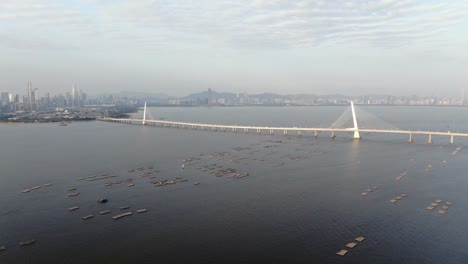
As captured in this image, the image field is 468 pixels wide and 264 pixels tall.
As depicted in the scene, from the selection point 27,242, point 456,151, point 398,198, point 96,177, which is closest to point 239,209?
point 398,198

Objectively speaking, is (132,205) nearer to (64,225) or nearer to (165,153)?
(64,225)

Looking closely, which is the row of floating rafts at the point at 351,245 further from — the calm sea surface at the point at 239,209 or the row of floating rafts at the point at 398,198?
the row of floating rafts at the point at 398,198

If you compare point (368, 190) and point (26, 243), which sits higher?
point (368, 190)

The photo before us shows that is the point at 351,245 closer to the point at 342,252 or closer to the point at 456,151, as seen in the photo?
the point at 342,252

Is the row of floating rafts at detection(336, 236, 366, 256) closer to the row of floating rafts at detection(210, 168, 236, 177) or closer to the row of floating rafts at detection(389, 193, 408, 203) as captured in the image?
the row of floating rafts at detection(389, 193, 408, 203)

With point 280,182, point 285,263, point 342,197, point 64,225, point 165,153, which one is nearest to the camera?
point 285,263

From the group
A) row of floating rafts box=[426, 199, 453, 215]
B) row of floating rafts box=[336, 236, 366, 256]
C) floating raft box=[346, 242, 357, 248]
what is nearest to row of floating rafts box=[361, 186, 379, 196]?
row of floating rafts box=[426, 199, 453, 215]

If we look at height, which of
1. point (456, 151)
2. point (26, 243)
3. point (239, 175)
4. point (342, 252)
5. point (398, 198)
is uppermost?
point (456, 151)

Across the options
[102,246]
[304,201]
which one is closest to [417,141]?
[304,201]

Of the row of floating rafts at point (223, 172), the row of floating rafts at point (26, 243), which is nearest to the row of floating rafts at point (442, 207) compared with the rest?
the row of floating rafts at point (223, 172)
